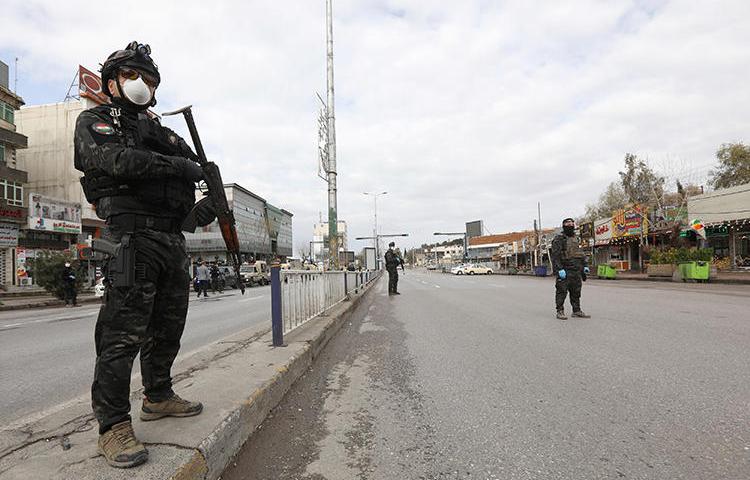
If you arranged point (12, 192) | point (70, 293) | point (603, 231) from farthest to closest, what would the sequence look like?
point (603, 231) → point (12, 192) → point (70, 293)

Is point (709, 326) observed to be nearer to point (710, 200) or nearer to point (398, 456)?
point (398, 456)

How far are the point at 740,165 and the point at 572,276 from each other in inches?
1367

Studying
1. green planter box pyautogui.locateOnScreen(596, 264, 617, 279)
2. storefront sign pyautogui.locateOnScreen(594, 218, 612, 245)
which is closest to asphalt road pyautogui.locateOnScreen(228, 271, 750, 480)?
green planter box pyautogui.locateOnScreen(596, 264, 617, 279)

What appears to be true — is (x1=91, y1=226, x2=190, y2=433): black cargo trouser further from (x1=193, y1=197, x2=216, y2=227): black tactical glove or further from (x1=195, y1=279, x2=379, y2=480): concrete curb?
(x1=195, y1=279, x2=379, y2=480): concrete curb

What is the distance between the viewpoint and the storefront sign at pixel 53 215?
30.1 metres

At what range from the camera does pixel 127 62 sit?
248cm

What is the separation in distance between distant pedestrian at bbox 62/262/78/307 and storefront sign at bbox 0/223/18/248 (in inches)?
561

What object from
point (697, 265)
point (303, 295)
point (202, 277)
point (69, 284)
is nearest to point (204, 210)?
point (303, 295)

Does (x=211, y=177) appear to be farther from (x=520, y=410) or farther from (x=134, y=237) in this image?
(x=520, y=410)

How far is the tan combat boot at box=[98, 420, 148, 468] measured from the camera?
2078 mm

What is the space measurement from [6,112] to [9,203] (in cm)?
689

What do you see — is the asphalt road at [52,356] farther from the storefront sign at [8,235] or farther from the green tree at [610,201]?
the green tree at [610,201]

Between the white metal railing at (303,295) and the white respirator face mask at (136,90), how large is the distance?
2942mm

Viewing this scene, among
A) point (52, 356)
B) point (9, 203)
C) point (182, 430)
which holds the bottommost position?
point (52, 356)
